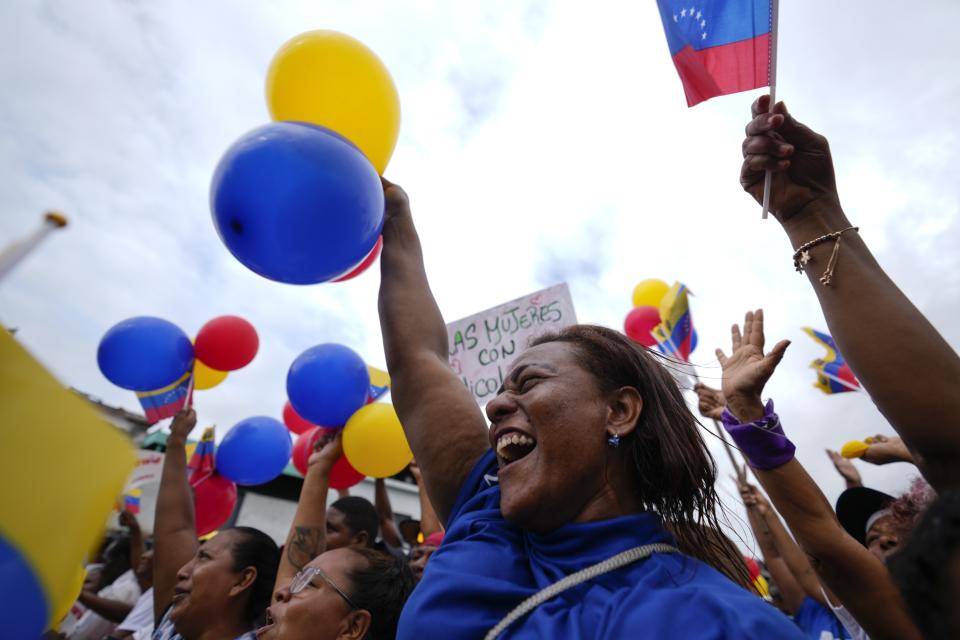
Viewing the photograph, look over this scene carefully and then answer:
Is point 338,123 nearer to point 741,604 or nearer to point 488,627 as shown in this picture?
point 488,627

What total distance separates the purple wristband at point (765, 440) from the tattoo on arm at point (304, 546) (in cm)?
198

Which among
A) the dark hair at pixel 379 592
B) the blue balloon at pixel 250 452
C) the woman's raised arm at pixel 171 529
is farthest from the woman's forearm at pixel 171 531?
the dark hair at pixel 379 592

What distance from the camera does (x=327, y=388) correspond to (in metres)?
3.57

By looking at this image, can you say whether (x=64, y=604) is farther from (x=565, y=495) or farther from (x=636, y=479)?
(x=636, y=479)

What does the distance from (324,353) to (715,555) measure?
293cm

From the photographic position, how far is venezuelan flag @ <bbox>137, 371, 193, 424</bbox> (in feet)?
12.8

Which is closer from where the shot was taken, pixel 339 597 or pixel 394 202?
pixel 394 202

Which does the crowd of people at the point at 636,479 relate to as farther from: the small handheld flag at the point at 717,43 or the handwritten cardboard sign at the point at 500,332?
the handwritten cardboard sign at the point at 500,332

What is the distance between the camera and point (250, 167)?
4.89ft

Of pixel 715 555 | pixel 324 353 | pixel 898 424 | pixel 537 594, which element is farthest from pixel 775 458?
pixel 324 353

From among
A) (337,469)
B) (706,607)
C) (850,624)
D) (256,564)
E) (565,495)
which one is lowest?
(850,624)

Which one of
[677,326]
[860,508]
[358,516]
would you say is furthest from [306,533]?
[677,326]

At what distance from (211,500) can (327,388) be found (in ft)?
5.16

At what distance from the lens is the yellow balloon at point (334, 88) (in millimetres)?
2174
